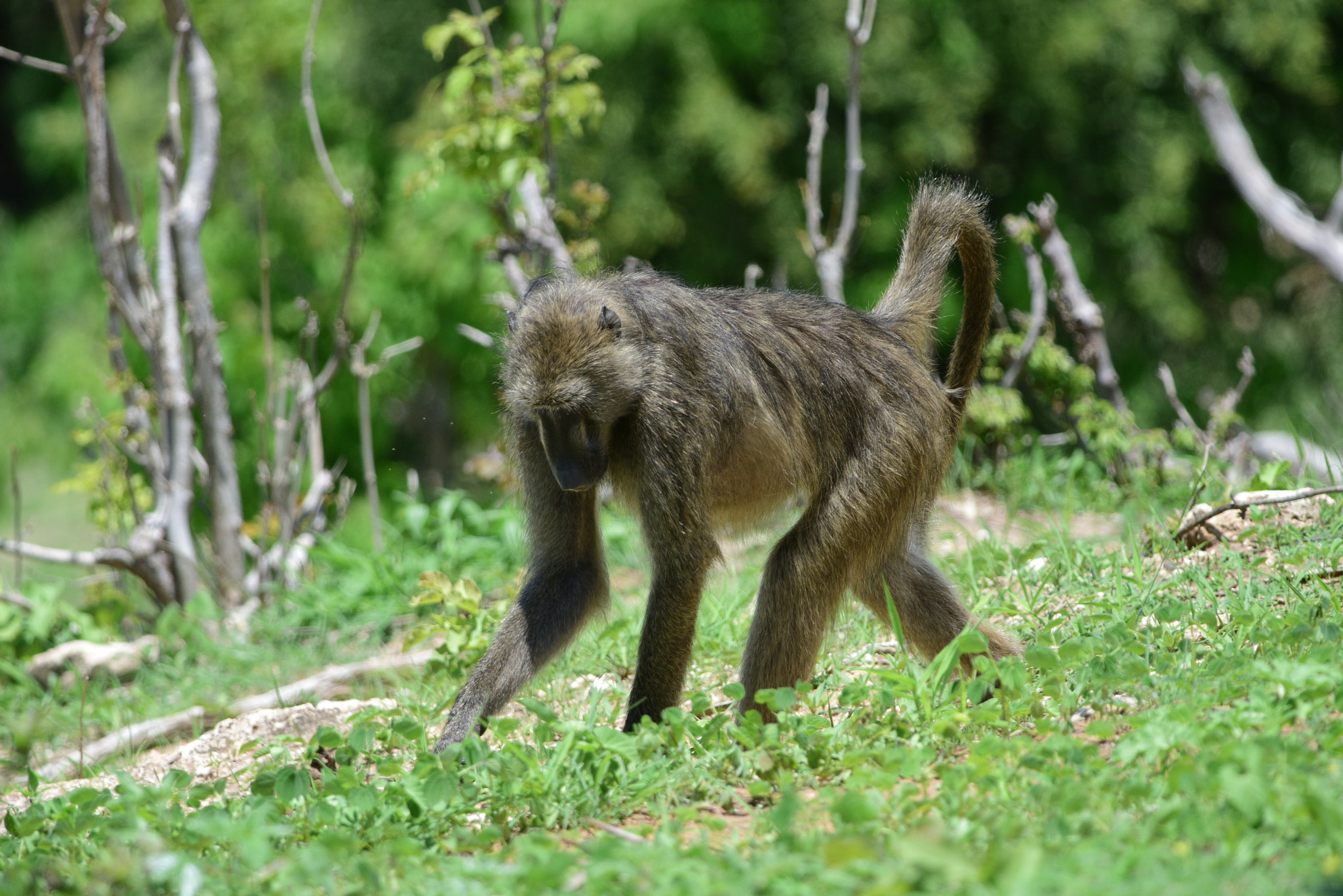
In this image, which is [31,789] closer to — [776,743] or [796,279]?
[776,743]

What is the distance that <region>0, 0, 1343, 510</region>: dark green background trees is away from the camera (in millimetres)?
8914

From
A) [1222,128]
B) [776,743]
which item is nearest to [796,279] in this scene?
[1222,128]

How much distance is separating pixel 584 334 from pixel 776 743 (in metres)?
1.16

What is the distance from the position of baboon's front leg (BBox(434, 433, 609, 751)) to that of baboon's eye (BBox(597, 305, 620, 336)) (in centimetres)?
38

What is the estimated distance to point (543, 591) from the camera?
3.33 meters

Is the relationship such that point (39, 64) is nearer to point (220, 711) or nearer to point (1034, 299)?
point (220, 711)

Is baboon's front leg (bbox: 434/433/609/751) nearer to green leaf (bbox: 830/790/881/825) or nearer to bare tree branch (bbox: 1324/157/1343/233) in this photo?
green leaf (bbox: 830/790/881/825)

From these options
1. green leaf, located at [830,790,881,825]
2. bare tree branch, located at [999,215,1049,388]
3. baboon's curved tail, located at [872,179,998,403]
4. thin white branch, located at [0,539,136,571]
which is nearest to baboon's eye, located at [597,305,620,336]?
baboon's curved tail, located at [872,179,998,403]

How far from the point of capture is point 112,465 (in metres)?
6.17

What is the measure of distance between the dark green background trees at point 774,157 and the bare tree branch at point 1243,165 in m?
0.87

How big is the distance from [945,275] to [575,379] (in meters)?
1.48

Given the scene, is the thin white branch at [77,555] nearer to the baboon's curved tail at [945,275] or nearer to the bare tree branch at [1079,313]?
the baboon's curved tail at [945,275]

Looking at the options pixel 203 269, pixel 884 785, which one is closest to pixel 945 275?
pixel 884 785

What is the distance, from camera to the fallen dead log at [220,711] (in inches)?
167
